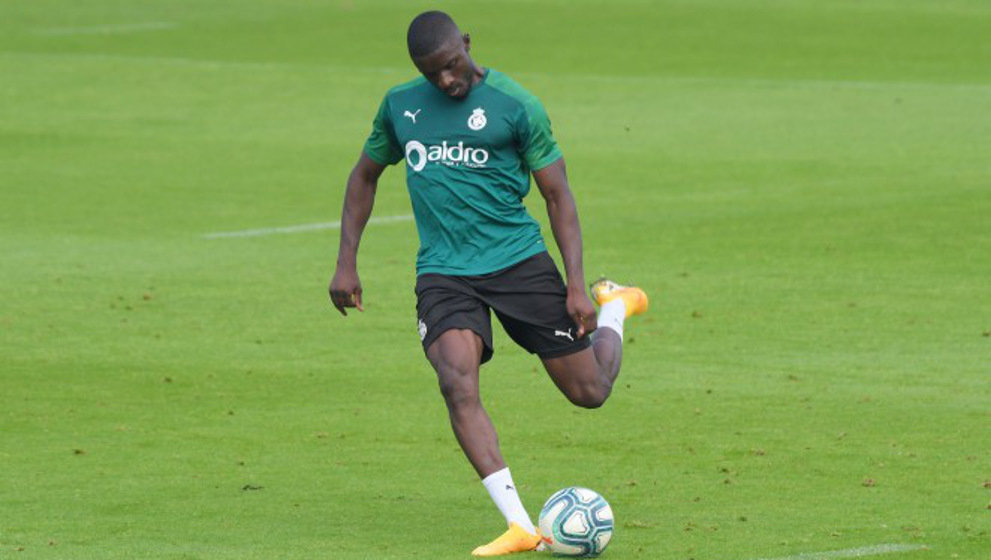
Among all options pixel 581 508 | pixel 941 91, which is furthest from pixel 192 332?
pixel 941 91

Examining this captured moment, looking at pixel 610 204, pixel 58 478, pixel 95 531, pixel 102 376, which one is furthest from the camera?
pixel 610 204

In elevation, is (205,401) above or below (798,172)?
below

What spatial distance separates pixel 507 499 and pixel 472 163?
1380mm

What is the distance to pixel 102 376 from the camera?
13484 mm

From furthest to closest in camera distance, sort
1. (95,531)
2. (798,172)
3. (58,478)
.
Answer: (798,172)
(58,478)
(95,531)

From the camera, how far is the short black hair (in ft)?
29.5

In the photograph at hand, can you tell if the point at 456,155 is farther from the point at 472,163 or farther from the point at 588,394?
the point at 588,394

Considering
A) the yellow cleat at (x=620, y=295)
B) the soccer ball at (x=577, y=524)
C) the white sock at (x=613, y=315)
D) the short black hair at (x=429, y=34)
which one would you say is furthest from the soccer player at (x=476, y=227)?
the yellow cleat at (x=620, y=295)

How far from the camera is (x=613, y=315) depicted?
11008 millimetres

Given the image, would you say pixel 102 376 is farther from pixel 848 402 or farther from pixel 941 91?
pixel 941 91

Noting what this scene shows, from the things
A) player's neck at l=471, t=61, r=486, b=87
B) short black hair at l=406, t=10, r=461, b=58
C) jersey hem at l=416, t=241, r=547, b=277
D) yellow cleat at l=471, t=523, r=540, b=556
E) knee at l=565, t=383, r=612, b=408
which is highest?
A: short black hair at l=406, t=10, r=461, b=58

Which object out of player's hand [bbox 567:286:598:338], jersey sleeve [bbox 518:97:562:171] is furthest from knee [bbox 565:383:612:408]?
jersey sleeve [bbox 518:97:562:171]

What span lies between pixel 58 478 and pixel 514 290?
2544mm

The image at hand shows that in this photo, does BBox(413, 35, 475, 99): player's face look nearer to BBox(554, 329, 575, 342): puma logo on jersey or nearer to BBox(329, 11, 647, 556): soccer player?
BBox(329, 11, 647, 556): soccer player
